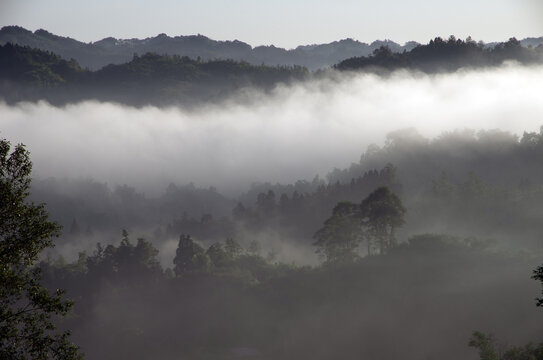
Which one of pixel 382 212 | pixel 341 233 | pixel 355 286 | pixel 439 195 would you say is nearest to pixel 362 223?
pixel 341 233

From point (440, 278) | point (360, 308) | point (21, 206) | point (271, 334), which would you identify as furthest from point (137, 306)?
point (21, 206)

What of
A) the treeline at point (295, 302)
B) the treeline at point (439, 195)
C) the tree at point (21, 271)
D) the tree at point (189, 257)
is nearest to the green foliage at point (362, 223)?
the treeline at point (295, 302)

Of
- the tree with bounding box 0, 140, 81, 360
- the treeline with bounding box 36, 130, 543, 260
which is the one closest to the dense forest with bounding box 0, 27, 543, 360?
the treeline with bounding box 36, 130, 543, 260

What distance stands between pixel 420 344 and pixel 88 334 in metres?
60.2

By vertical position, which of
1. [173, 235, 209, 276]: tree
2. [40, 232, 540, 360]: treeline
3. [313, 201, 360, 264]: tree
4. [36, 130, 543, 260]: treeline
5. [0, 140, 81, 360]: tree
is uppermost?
[36, 130, 543, 260]: treeline

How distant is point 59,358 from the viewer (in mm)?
27078

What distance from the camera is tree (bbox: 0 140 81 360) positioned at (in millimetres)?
27375

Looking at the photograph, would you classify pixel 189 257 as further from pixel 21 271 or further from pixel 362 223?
pixel 21 271

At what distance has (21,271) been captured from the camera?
28344 millimetres

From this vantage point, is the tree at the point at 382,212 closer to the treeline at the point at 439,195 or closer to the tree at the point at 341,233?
the tree at the point at 341,233

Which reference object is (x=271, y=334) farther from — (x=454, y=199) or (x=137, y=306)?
(x=454, y=199)

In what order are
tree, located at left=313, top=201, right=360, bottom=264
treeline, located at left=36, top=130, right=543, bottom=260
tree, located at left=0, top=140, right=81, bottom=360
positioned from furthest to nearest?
treeline, located at left=36, top=130, right=543, bottom=260 → tree, located at left=313, top=201, right=360, bottom=264 → tree, located at left=0, top=140, right=81, bottom=360

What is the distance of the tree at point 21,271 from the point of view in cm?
2738

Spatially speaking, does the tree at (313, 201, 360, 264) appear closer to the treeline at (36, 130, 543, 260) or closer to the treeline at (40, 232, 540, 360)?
the treeline at (40, 232, 540, 360)
